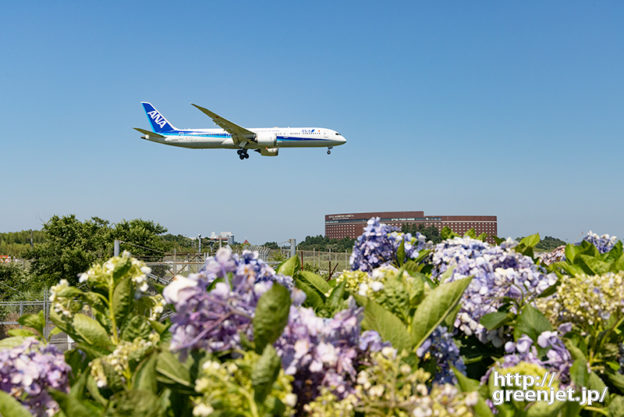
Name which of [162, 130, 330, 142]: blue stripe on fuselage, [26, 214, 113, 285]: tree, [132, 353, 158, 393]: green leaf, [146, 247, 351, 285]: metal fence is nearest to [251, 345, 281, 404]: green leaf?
[132, 353, 158, 393]: green leaf

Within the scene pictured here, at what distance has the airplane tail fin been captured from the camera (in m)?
39.8

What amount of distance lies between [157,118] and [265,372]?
4352 cm

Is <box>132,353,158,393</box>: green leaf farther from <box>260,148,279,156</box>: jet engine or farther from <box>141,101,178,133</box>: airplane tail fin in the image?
<box>141,101,178,133</box>: airplane tail fin

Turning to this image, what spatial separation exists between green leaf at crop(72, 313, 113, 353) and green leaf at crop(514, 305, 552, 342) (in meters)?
1.07

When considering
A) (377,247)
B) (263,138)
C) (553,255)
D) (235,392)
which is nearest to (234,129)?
(263,138)

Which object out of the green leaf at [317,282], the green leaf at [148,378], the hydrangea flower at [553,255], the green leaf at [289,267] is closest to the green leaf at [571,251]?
the hydrangea flower at [553,255]

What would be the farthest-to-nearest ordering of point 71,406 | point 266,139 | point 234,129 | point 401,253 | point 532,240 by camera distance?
1. point 266,139
2. point 234,129
3. point 532,240
4. point 401,253
5. point 71,406

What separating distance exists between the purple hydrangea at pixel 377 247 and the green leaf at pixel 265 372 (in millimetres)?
1251

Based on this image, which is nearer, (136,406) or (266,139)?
(136,406)

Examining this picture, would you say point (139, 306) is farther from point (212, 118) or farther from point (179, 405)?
point (212, 118)

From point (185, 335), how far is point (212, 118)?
30722 millimetres

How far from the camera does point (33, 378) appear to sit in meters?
0.95

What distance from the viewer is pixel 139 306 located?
1.36 metres

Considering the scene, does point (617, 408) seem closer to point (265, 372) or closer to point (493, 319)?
point (493, 319)
